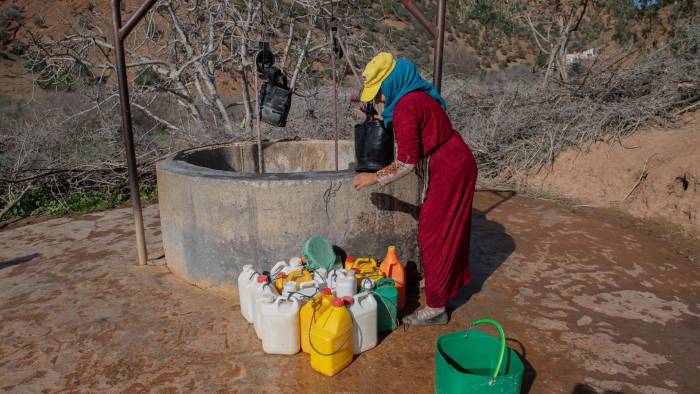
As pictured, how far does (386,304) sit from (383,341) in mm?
229

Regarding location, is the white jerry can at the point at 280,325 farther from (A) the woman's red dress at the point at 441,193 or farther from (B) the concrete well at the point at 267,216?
(A) the woman's red dress at the point at 441,193

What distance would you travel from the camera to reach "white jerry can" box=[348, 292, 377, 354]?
270 centimetres

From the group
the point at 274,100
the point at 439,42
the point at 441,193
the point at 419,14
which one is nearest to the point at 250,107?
the point at 274,100

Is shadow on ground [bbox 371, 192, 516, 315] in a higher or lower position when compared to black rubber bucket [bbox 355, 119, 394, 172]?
lower

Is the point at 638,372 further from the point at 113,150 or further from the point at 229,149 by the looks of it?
the point at 113,150

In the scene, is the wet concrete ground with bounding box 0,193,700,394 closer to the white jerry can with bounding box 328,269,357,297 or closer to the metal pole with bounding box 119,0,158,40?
the white jerry can with bounding box 328,269,357,297

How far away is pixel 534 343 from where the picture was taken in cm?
290

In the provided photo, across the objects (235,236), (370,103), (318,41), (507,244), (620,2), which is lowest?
(507,244)

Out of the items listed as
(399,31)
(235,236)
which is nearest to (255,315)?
(235,236)

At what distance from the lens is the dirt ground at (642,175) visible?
574 cm

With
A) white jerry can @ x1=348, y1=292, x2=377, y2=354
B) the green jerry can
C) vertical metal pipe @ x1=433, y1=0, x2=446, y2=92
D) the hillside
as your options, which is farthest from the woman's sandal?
the hillside

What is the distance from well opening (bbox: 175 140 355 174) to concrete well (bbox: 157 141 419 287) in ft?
4.12

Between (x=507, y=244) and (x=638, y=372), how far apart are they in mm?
2192

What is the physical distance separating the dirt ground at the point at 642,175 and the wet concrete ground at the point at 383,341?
3.40 ft
